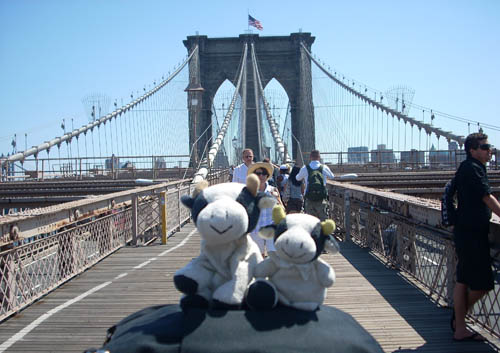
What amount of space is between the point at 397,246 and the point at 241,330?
12.9 ft

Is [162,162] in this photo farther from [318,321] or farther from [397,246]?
[318,321]

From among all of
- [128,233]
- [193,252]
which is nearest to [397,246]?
[193,252]

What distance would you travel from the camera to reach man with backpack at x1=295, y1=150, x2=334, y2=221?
269 inches

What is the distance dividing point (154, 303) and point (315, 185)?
2.91 metres

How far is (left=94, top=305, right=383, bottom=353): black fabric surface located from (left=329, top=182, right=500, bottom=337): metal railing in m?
1.61

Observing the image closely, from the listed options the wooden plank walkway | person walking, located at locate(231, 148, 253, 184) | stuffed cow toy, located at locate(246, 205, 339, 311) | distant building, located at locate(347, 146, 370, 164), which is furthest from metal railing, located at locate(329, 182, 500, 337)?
distant building, located at locate(347, 146, 370, 164)

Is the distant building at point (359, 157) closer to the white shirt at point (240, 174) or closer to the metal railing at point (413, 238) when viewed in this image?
the metal railing at point (413, 238)

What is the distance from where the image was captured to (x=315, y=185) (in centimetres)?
683

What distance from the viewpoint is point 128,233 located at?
859 cm

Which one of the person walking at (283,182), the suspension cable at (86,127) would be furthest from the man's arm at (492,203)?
the suspension cable at (86,127)

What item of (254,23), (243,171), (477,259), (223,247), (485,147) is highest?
(254,23)

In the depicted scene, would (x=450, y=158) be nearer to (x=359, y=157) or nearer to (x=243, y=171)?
(x=359, y=157)

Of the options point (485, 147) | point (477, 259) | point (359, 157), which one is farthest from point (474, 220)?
point (359, 157)

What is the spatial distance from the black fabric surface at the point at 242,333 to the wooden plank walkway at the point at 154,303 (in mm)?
1141
